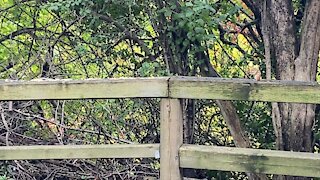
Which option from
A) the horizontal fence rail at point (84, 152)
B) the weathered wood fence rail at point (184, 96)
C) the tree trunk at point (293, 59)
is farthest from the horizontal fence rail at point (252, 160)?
the tree trunk at point (293, 59)

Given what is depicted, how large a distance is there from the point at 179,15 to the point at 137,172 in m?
1.31

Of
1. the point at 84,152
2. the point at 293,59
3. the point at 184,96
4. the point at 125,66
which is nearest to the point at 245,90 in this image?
the point at 184,96

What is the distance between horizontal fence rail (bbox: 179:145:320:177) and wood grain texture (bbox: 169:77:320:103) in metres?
0.30

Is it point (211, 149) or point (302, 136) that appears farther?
point (302, 136)

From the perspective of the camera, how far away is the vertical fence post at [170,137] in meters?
3.14

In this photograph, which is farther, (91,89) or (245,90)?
(91,89)

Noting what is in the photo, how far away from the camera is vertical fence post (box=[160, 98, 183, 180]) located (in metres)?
3.14

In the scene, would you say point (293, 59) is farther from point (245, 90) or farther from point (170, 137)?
point (170, 137)

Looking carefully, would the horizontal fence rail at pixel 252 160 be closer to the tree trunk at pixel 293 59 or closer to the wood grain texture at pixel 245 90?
the wood grain texture at pixel 245 90

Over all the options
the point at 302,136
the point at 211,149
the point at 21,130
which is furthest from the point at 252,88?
the point at 21,130

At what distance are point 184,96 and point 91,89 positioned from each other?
1.72 ft

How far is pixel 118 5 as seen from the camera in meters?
4.54

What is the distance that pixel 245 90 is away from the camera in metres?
3.03

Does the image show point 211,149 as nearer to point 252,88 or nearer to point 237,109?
point 252,88
